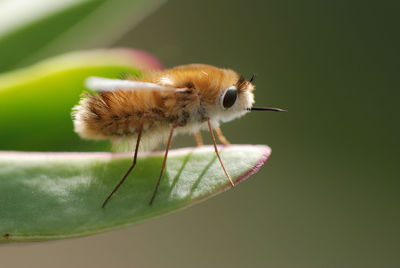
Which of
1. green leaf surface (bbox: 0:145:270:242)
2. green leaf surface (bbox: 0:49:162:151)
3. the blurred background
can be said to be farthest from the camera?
the blurred background

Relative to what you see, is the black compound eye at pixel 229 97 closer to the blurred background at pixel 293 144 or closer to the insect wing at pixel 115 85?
the insect wing at pixel 115 85

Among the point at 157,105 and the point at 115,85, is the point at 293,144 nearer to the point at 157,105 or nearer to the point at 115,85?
the point at 157,105

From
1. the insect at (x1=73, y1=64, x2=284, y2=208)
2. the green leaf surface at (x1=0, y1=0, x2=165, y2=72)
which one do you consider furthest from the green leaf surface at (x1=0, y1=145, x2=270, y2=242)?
the green leaf surface at (x1=0, y1=0, x2=165, y2=72)

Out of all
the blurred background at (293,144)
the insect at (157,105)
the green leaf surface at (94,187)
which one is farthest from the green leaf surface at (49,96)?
the blurred background at (293,144)

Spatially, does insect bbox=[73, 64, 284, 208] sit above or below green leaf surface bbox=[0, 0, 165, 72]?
below

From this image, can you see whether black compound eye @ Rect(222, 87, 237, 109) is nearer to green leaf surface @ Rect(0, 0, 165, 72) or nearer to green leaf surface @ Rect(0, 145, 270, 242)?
green leaf surface @ Rect(0, 145, 270, 242)

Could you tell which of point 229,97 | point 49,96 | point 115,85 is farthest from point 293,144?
point 115,85
